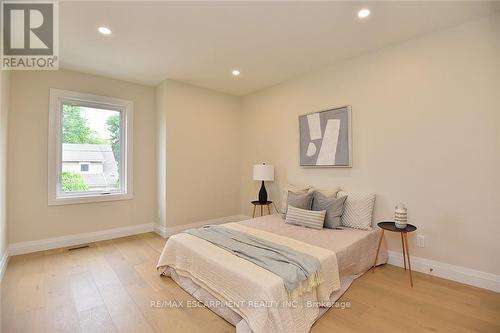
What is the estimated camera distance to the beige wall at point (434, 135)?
2268 millimetres

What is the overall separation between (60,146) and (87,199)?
86 cm

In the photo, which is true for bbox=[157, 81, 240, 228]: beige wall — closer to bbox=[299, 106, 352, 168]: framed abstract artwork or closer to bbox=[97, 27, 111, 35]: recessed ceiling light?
bbox=[97, 27, 111, 35]: recessed ceiling light

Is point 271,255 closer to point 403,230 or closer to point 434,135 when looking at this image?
point 403,230

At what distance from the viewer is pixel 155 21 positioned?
7.78 feet

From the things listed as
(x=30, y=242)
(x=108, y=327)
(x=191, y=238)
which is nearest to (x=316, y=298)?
(x=191, y=238)

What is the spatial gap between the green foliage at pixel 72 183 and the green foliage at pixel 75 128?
51 centimetres

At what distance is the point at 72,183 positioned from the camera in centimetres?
362

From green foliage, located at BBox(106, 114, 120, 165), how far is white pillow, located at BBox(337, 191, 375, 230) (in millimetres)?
3671

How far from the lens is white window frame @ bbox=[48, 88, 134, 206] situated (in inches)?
133

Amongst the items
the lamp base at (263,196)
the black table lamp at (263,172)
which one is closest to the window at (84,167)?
the black table lamp at (263,172)

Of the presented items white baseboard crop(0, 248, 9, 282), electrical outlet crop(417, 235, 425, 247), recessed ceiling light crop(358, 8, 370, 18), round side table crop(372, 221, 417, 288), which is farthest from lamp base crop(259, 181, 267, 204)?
white baseboard crop(0, 248, 9, 282)

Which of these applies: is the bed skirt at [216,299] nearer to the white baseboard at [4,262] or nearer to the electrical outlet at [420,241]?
the electrical outlet at [420,241]

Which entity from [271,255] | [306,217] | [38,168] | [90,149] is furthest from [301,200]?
[38,168]

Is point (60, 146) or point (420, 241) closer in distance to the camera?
point (420, 241)
